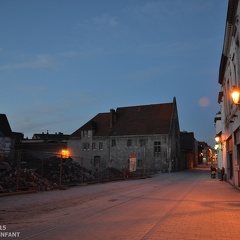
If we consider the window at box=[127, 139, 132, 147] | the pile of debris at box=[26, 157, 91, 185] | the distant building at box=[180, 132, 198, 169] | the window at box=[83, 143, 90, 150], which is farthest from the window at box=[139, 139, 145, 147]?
the pile of debris at box=[26, 157, 91, 185]

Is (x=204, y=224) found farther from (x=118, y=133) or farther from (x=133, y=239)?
(x=118, y=133)

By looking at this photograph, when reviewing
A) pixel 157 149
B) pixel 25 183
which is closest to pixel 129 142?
pixel 157 149

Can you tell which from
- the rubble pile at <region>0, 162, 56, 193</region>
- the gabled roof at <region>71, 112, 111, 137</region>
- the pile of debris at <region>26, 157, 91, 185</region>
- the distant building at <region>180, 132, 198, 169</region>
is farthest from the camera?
the distant building at <region>180, 132, 198, 169</region>

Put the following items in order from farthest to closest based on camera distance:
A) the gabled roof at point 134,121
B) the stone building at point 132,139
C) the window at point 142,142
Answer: the gabled roof at point 134,121
the window at point 142,142
the stone building at point 132,139

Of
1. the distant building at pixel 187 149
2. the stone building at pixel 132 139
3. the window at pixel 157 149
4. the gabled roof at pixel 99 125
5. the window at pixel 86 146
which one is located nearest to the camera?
the window at pixel 157 149

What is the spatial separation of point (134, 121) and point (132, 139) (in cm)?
467

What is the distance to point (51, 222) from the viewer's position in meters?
8.97

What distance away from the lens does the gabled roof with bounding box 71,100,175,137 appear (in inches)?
2255

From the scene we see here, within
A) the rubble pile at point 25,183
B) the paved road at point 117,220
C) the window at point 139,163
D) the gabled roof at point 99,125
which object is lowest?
the paved road at point 117,220

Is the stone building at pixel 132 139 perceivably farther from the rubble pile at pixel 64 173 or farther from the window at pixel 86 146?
the rubble pile at pixel 64 173

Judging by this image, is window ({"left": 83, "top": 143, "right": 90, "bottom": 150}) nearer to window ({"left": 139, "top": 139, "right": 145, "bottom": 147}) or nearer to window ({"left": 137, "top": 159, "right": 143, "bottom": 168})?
window ({"left": 139, "top": 139, "right": 145, "bottom": 147})

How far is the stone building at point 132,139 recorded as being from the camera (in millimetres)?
54625

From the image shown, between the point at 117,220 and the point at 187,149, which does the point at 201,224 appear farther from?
the point at 187,149

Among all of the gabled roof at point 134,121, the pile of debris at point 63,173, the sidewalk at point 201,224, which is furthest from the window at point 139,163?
the sidewalk at point 201,224
